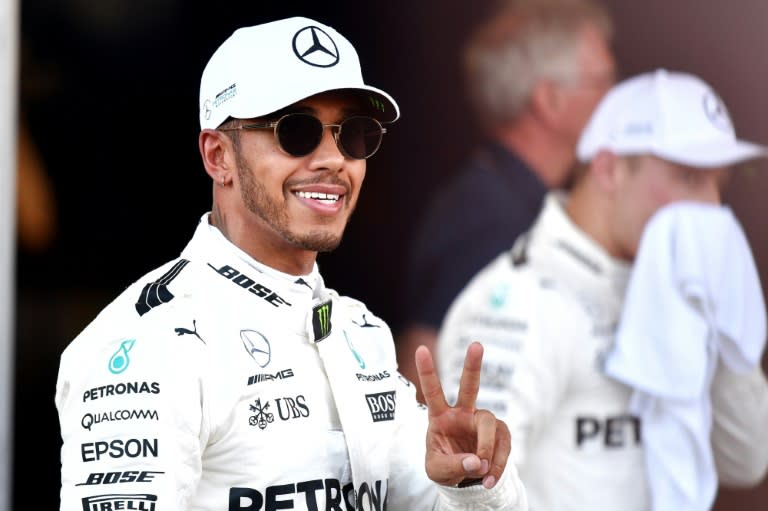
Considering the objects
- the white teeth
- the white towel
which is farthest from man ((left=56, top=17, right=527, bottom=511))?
the white towel

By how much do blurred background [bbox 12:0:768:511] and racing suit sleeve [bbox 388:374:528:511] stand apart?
1625mm

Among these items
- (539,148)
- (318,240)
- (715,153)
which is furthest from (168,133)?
(318,240)

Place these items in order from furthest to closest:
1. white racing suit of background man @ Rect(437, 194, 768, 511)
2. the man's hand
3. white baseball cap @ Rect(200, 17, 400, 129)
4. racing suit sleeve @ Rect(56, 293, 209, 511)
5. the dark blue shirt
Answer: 1. the dark blue shirt
2. white racing suit of background man @ Rect(437, 194, 768, 511)
3. white baseball cap @ Rect(200, 17, 400, 129)
4. the man's hand
5. racing suit sleeve @ Rect(56, 293, 209, 511)

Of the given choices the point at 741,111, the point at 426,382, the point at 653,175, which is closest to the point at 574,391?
the point at 653,175

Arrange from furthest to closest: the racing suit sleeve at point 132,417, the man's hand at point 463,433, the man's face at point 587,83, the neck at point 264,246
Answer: the man's face at point 587,83 < the neck at point 264,246 < the man's hand at point 463,433 < the racing suit sleeve at point 132,417

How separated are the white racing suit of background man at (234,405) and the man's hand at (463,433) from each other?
3.1 inches

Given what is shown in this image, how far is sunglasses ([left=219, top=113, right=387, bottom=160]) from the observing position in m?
1.87

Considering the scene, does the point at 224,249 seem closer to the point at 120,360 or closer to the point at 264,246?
the point at 264,246

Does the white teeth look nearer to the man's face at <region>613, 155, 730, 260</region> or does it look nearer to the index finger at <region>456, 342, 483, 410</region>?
the index finger at <region>456, 342, 483, 410</region>

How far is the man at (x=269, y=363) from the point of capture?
1672 millimetres

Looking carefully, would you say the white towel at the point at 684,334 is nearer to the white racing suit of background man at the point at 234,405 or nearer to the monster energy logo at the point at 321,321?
the white racing suit of background man at the point at 234,405

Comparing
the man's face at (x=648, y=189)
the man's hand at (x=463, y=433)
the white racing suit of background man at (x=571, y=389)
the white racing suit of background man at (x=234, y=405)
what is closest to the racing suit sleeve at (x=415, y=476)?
the white racing suit of background man at (x=234, y=405)

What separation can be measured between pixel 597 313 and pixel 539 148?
0.52 meters

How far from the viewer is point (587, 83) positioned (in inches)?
140
